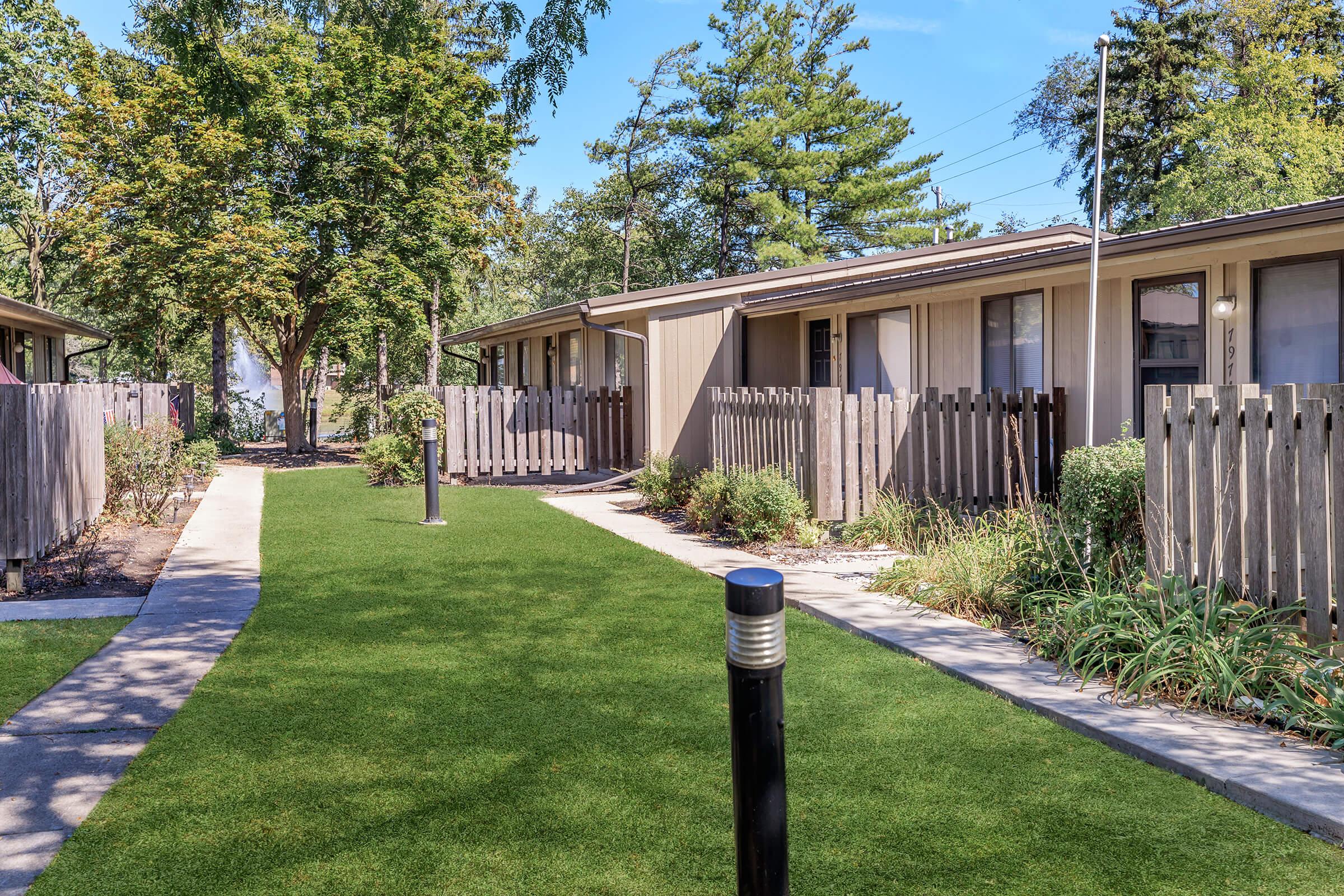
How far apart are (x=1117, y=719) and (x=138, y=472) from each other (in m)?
10.5

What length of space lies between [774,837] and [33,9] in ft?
103

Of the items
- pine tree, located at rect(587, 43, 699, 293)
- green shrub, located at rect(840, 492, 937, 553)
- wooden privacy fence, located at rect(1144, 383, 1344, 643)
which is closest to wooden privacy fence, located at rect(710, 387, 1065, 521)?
green shrub, located at rect(840, 492, 937, 553)

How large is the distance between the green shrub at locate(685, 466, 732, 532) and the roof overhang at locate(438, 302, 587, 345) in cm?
465

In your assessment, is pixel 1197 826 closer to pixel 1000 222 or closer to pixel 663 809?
pixel 663 809

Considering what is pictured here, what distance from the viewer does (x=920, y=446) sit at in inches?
388

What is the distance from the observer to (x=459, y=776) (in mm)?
3889

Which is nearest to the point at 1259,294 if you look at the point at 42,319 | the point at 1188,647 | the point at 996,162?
the point at 1188,647

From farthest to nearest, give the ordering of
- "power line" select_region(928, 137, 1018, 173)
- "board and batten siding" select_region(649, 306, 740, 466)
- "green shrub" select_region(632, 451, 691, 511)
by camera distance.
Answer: "power line" select_region(928, 137, 1018, 173)
"board and batten siding" select_region(649, 306, 740, 466)
"green shrub" select_region(632, 451, 691, 511)

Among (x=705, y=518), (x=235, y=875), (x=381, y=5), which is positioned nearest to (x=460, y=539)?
(x=705, y=518)

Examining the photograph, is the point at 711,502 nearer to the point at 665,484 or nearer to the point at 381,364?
the point at 665,484

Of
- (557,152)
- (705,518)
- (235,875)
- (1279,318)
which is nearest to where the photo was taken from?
(235,875)

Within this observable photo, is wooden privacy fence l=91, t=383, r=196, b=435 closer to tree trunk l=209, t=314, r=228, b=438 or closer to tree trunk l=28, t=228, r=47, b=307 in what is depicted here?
tree trunk l=209, t=314, r=228, b=438

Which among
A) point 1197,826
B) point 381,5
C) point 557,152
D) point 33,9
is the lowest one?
point 1197,826

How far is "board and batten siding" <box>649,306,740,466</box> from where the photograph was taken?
48.1 ft
